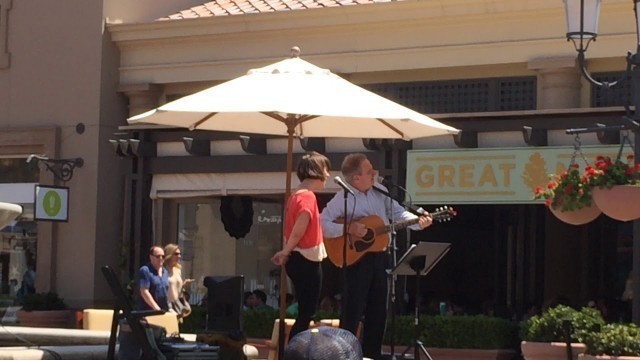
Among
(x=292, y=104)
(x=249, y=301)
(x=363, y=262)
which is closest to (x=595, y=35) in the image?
(x=363, y=262)

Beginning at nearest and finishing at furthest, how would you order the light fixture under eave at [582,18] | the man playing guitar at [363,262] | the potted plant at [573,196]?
the man playing guitar at [363,262]
the potted plant at [573,196]
the light fixture under eave at [582,18]

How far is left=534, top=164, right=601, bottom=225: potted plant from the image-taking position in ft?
34.2

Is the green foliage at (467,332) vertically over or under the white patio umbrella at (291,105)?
under

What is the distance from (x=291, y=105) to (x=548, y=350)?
129 inches

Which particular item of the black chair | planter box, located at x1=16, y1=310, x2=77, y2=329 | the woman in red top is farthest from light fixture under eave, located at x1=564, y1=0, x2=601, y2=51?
planter box, located at x1=16, y1=310, x2=77, y2=329

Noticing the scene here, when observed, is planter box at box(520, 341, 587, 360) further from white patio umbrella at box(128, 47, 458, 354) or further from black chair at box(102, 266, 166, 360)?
black chair at box(102, 266, 166, 360)

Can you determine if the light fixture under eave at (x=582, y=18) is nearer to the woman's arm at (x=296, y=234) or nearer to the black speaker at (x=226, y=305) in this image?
the woman's arm at (x=296, y=234)

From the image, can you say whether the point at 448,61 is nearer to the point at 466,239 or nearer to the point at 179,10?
the point at 466,239

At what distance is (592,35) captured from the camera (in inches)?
462

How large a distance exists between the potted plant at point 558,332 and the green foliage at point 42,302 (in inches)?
403

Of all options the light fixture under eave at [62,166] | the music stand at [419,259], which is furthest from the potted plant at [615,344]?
the light fixture under eave at [62,166]

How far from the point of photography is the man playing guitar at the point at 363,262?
32.2 feet

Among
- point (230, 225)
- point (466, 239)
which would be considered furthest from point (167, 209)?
point (466, 239)

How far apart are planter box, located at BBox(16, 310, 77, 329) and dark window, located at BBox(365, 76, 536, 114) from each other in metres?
5.72
